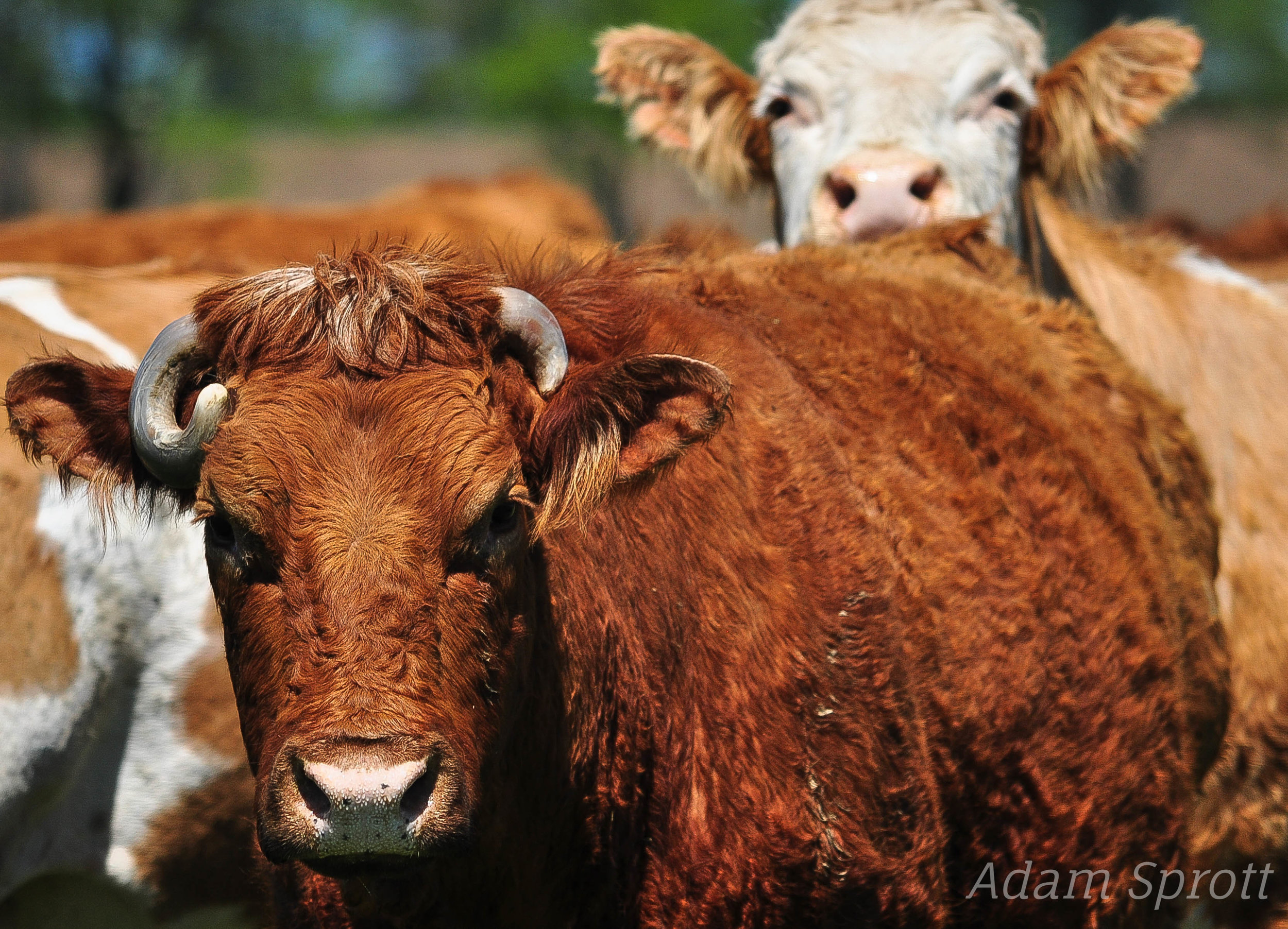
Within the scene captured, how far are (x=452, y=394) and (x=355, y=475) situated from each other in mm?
222

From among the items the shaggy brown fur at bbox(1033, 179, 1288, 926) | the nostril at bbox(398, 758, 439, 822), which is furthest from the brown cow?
the shaggy brown fur at bbox(1033, 179, 1288, 926)

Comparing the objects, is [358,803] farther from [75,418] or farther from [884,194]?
[884,194]

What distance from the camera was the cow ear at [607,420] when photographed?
2535 mm

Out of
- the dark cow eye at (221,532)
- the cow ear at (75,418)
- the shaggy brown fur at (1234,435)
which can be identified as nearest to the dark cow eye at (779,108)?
the shaggy brown fur at (1234,435)

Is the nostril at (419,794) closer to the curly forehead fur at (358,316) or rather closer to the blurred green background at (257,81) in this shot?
the curly forehead fur at (358,316)

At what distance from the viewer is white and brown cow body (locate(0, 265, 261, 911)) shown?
3918 mm

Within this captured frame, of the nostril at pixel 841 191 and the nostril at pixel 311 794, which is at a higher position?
the nostril at pixel 311 794

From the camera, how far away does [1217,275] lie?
17.7 feet

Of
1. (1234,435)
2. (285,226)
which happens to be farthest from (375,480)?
(285,226)

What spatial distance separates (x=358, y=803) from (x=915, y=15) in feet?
14.1

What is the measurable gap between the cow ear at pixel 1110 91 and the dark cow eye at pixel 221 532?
3.92 meters

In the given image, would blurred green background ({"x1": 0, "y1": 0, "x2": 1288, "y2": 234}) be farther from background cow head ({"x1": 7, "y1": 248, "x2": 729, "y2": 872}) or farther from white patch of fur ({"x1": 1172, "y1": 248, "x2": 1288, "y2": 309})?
background cow head ({"x1": 7, "y1": 248, "x2": 729, "y2": 872})

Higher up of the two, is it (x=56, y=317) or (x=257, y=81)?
(x=56, y=317)

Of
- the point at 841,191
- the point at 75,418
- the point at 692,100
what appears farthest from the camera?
the point at 692,100
